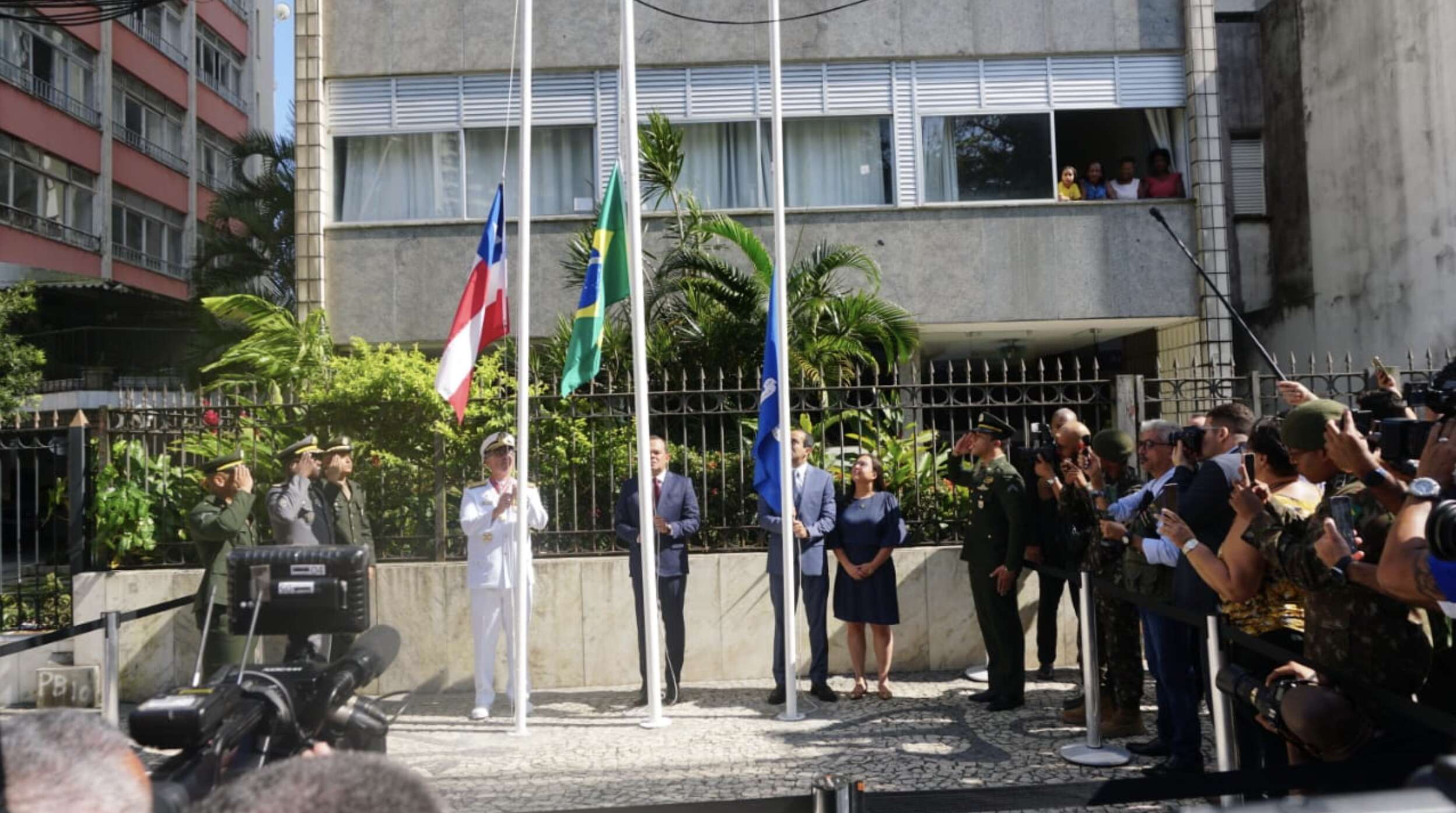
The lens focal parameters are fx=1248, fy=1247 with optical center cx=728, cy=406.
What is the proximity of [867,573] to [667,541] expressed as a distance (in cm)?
148

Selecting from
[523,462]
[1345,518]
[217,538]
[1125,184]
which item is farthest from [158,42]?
[1345,518]

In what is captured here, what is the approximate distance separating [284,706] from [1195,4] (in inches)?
587

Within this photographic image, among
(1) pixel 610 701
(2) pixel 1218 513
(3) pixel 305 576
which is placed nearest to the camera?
(3) pixel 305 576

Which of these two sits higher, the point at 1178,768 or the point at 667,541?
the point at 667,541

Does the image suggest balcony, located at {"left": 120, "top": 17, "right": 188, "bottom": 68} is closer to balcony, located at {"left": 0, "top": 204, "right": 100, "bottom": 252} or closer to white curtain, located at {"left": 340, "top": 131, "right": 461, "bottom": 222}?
balcony, located at {"left": 0, "top": 204, "right": 100, "bottom": 252}

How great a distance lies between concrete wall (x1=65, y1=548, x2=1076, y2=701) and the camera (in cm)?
962

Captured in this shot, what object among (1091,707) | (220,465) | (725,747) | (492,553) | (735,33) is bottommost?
(725,747)

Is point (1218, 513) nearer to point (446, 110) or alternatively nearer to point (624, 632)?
point (624, 632)

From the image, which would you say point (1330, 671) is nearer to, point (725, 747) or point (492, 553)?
point (725, 747)

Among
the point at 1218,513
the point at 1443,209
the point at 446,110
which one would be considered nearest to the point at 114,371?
the point at 446,110

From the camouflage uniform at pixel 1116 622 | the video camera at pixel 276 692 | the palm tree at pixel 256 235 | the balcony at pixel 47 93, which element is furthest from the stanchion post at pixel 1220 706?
the balcony at pixel 47 93

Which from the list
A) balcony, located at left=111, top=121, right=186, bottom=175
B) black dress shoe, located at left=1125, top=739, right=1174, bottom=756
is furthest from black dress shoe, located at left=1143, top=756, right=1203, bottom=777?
balcony, located at left=111, top=121, right=186, bottom=175

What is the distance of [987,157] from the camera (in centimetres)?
1565

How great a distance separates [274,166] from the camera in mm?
22297
